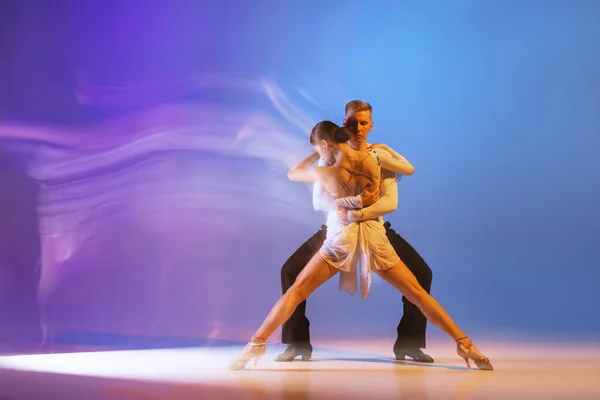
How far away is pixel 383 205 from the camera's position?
5293 mm

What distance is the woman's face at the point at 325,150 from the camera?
208 inches

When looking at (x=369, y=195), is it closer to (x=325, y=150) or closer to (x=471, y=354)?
(x=325, y=150)

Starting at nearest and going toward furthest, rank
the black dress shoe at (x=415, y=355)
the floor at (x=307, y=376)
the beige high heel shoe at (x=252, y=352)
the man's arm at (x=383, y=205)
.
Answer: the floor at (x=307, y=376) < the beige high heel shoe at (x=252, y=352) < the man's arm at (x=383, y=205) < the black dress shoe at (x=415, y=355)

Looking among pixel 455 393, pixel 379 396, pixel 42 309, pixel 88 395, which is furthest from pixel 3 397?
pixel 42 309

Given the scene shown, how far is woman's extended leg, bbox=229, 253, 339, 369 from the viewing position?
510 centimetres

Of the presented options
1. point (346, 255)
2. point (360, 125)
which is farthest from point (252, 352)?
point (360, 125)

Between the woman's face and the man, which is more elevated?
the woman's face

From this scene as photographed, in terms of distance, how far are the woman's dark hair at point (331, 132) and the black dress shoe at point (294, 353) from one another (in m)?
1.39

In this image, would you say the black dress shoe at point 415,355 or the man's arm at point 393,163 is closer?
the man's arm at point 393,163

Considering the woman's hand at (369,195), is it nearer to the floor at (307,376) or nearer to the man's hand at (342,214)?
the man's hand at (342,214)

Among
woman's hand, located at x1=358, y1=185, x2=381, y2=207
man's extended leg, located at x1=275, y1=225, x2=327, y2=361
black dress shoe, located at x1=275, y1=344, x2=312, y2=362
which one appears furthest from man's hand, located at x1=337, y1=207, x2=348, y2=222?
black dress shoe, located at x1=275, y1=344, x2=312, y2=362

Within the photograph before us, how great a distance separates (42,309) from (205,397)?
4.00 metres

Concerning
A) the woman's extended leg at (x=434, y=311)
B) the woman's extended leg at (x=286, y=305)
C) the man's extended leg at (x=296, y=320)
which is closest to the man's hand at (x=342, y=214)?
the woman's extended leg at (x=286, y=305)

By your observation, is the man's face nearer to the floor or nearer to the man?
the man
